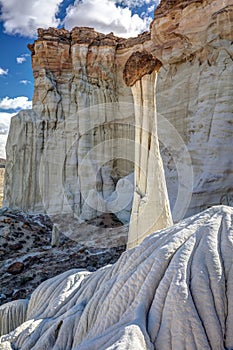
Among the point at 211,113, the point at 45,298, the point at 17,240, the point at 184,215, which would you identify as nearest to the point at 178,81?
the point at 211,113

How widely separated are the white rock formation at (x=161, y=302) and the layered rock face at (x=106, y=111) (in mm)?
9496

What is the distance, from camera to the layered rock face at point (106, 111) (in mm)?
12984

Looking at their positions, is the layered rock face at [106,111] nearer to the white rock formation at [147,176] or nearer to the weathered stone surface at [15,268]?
the weathered stone surface at [15,268]

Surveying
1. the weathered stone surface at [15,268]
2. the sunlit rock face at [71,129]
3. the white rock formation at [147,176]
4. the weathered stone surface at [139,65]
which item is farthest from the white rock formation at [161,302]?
the sunlit rock face at [71,129]

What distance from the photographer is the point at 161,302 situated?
2.59m

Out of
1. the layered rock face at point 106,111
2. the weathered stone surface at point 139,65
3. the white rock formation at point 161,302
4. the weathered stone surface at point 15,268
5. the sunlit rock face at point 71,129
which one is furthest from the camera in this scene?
the sunlit rock face at point 71,129

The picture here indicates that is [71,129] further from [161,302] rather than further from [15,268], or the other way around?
[161,302]

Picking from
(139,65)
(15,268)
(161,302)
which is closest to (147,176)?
(139,65)

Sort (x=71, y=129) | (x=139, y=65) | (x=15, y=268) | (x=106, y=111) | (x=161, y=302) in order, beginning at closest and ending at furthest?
(x=161, y=302) → (x=139, y=65) → (x=15, y=268) → (x=71, y=129) → (x=106, y=111)

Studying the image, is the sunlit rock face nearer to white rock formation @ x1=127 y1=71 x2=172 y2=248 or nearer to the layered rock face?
the layered rock face

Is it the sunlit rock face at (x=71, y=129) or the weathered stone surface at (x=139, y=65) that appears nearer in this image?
the weathered stone surface at (x=139, y=65)

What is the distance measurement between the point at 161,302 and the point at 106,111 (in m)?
16.8

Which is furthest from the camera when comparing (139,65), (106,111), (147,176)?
(106,111)

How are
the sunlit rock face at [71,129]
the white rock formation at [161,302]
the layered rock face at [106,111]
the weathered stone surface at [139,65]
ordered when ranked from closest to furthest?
the white rock formation at [161,302] < the weathered stone surface at [139,65] < the layered rock face at [106,111] < the sunlit rock face at [71,129]
